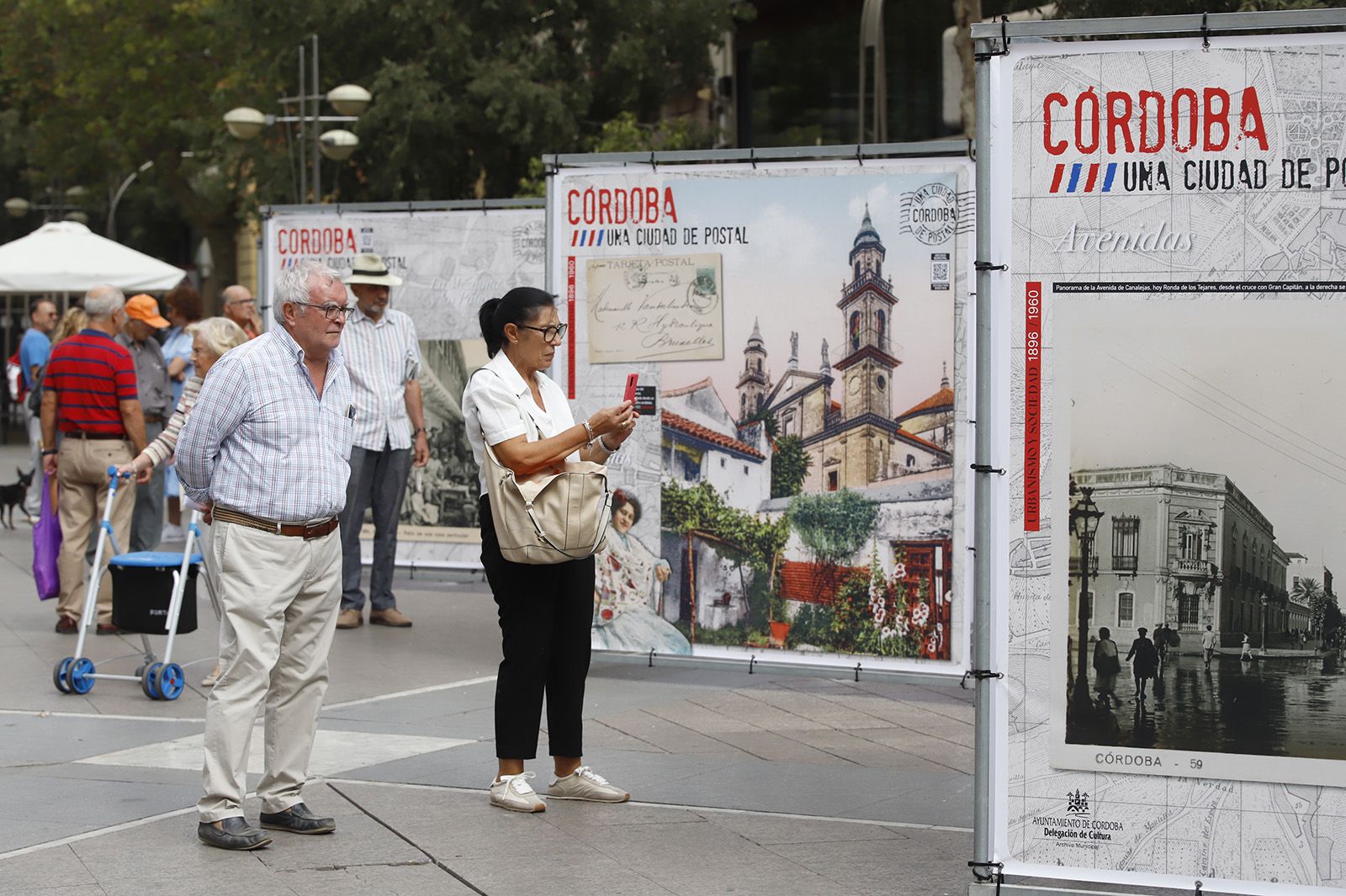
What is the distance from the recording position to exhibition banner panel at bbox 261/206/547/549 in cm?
1180

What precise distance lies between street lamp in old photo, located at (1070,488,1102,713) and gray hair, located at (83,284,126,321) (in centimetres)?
679

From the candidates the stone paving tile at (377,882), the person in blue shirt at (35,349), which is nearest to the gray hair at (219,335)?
the stone paving tile at (377,882)

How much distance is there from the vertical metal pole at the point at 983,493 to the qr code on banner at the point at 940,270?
3.42 metres

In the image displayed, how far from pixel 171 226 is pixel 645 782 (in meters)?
58.2

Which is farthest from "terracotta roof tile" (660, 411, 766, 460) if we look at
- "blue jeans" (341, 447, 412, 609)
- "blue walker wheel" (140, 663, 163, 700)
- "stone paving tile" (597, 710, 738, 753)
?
"blue walker wheel" (140, 663, 163, 700)

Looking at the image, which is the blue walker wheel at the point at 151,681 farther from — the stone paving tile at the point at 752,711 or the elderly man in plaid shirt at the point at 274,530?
the elderly man in plaid shirt at the point at 274,530

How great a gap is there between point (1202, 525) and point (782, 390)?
3925 mm

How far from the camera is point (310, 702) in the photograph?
5996 mm

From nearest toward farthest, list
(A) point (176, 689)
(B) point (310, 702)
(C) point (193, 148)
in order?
1. (B) point (310, 702)
2. (A) point (176, 689)
3. (C) point (193, 148)

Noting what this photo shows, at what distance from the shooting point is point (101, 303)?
10.1m

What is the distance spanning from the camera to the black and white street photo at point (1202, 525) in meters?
4.62

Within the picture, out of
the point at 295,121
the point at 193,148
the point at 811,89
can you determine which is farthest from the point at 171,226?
the point at 811,89

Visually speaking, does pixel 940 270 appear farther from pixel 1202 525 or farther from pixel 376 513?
pixel 376 513

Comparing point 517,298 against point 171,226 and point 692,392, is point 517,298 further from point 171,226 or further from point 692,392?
point 171,226
